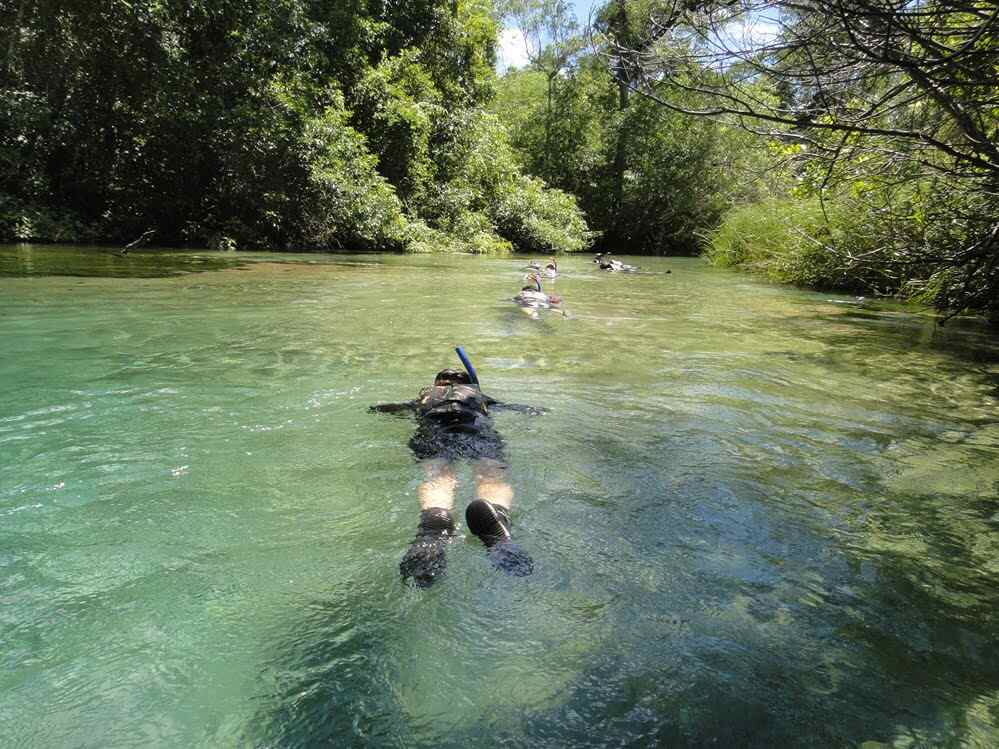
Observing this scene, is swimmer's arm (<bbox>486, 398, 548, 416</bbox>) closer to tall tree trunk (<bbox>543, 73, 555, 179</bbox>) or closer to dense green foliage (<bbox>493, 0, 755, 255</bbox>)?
dense green foliage (<bbox>493, 0, 755, 255</bbox>)

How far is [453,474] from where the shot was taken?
3791 millimetres

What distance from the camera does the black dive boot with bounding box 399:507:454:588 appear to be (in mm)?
2742

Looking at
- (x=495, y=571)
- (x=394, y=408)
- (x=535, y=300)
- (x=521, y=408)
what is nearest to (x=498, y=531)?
(x=495, y=571)

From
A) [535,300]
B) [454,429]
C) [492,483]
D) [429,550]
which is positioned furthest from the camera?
[535,300]

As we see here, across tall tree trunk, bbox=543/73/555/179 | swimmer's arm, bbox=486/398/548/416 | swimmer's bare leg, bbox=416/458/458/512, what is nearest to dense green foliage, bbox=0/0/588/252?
tall tree trunk, bbox=543/73/555/179

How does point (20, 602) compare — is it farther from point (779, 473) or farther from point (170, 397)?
point (779, 473)

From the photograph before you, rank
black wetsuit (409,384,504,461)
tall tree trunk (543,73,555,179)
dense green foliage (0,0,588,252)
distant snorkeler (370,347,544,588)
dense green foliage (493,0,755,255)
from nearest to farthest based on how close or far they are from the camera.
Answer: distant snorkeler (370,347,544,588) → black wetsuit (409,384,504,461) → dense green foliage (0,0,588,252) → dense green foliage (493,0,755,255) → tall tree trunk (543,73,555,179)

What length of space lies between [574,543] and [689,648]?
88 centimetres

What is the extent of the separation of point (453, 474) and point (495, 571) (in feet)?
3.27

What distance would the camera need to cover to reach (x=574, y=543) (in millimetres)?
3197

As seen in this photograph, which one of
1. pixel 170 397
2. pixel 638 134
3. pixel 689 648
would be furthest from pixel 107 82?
pixel 638 134

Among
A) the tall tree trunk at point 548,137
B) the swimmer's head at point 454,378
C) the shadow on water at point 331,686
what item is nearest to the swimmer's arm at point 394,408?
the swimmer's head at point 454,378

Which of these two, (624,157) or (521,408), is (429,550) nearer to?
(521,408)

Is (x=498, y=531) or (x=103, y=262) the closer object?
(x=498, y=531)
